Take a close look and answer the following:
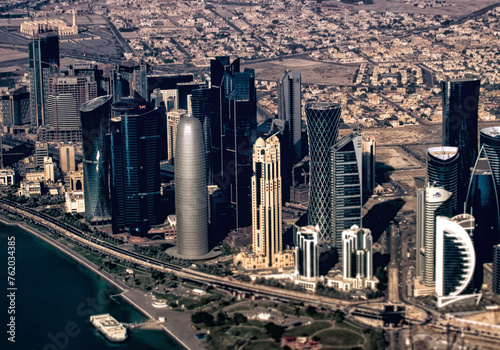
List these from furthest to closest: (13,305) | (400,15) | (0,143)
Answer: (400,15) → (0,143) → (13,305)

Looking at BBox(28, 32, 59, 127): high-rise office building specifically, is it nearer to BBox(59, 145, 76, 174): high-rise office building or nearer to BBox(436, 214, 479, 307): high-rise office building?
BBox(59, 145, 76, 174): high-rise office building

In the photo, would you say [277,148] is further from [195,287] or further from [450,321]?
[450,321]

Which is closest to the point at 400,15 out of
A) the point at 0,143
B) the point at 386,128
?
the point at 386,128

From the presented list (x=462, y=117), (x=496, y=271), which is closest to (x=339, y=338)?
(x=496, y=271)

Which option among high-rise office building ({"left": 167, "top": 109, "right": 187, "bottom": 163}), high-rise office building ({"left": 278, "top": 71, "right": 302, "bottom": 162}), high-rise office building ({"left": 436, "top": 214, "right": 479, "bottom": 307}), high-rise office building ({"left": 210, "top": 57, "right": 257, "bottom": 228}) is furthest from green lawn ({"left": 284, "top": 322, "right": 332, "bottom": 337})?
high-rise office building ({"left": 167, "top": 109, "right": 187, "bottom": 163})

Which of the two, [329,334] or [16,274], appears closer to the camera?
[329,334]

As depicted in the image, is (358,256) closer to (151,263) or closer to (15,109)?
(151,263)
